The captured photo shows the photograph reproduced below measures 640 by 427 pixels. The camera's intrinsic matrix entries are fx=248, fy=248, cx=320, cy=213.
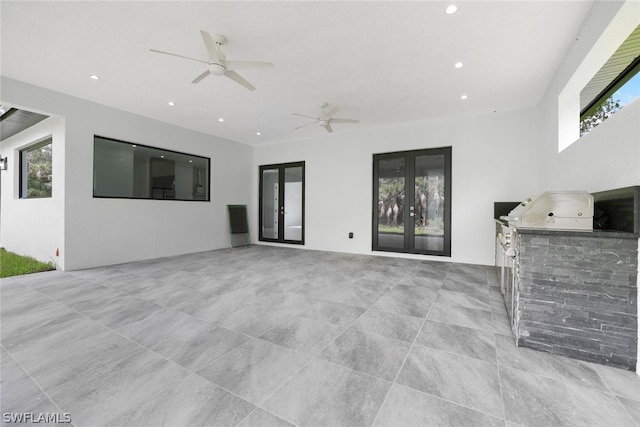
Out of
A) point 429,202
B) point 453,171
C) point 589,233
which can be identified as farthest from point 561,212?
point 429,202

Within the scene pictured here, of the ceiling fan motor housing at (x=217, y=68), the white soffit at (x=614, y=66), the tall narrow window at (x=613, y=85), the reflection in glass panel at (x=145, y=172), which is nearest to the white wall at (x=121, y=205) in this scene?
the reflection in glass panel at (x=145, y=172)

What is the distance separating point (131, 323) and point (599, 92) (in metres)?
7.30

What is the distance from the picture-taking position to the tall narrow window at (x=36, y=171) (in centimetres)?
527

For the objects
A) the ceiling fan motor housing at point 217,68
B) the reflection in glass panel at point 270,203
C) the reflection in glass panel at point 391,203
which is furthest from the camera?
the reflection in glass panel at point 270,203

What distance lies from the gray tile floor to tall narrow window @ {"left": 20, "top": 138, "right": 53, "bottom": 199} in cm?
281

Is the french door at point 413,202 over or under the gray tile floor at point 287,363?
over

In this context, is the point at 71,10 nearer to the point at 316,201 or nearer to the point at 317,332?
the point at 317,332

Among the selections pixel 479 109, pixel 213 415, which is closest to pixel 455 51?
pixel 479 109

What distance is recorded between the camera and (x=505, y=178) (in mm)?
5125

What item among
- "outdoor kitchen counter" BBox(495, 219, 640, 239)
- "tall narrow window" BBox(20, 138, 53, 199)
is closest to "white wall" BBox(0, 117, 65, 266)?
"tall narrow window" BBox(20, 138, 53, 199)

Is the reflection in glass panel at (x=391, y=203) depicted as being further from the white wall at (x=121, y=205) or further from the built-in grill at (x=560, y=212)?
the white wall at (x=121, y=205)

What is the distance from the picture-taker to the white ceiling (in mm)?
2602
